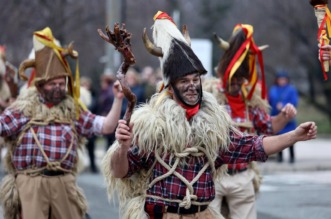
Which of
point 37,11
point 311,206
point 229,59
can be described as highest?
point 37,11

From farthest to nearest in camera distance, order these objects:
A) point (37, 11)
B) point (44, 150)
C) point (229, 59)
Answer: point (37, 11) → point (229, 59) → point (44, 150)

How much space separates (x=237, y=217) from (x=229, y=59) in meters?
1.44

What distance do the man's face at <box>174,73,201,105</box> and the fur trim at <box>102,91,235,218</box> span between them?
9 cm

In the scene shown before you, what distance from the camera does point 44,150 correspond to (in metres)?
6.56

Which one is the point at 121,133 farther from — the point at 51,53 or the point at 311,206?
the point at 311,206

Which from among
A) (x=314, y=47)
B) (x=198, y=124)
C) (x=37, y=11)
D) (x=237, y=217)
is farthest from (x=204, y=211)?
(x=314, y=47)

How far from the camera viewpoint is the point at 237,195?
6871mm

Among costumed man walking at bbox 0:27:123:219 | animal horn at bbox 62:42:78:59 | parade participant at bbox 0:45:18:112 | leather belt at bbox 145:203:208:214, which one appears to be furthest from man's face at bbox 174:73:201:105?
parade participant at bbox 0:45:18:112

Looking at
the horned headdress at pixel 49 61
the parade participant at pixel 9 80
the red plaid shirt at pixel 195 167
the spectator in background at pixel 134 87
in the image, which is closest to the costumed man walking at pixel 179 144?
the red plaid shirt at pixel 195 167

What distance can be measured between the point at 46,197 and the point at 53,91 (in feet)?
3.02

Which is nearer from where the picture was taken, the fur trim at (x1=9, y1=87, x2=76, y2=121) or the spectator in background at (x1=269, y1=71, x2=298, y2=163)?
the fur trim at (x1=9, y1=87, x2=76, y2=121)

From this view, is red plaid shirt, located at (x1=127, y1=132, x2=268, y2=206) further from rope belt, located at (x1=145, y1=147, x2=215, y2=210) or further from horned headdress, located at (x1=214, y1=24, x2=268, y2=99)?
horned headdress, located at (x1=214, y1=24, x2=268, y2=99)

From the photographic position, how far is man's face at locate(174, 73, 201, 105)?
17.0ft

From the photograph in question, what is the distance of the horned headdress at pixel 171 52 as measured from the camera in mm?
5207
